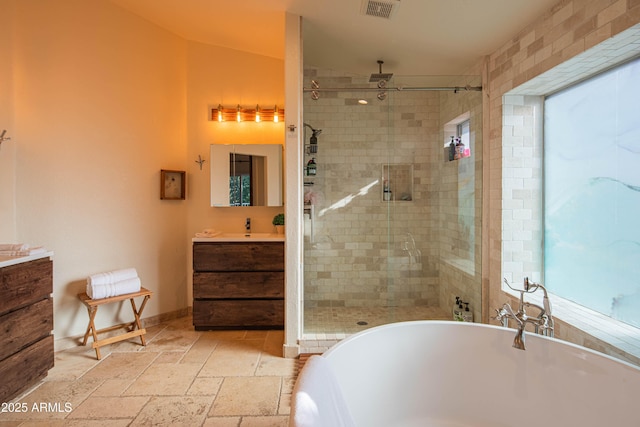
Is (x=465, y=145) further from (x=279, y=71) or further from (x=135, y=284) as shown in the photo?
(x=135, y=284)

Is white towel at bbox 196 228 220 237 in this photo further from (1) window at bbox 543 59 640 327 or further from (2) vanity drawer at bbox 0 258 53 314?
(1) window at bbox 543 59 640 327

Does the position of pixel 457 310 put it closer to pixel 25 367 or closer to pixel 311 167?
pixel 311 167

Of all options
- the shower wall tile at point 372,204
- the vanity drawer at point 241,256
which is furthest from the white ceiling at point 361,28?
the vanity drawer at point 241,256

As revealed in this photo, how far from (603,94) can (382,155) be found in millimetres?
1762

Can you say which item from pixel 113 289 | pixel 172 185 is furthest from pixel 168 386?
pixel 172 185

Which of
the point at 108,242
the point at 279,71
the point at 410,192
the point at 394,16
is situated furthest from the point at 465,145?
the point at 108,242

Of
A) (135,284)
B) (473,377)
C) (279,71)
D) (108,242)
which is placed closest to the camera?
(473,377)

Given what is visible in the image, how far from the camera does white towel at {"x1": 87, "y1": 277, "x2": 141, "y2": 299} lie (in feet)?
9.85

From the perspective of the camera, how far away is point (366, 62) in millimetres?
3557

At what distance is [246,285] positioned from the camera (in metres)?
3.56

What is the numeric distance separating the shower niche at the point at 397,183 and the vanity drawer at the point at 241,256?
3.84 feet

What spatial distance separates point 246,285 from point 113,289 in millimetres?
1147

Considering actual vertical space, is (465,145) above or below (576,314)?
above

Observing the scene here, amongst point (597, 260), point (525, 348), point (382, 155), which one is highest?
point (382, 155)
